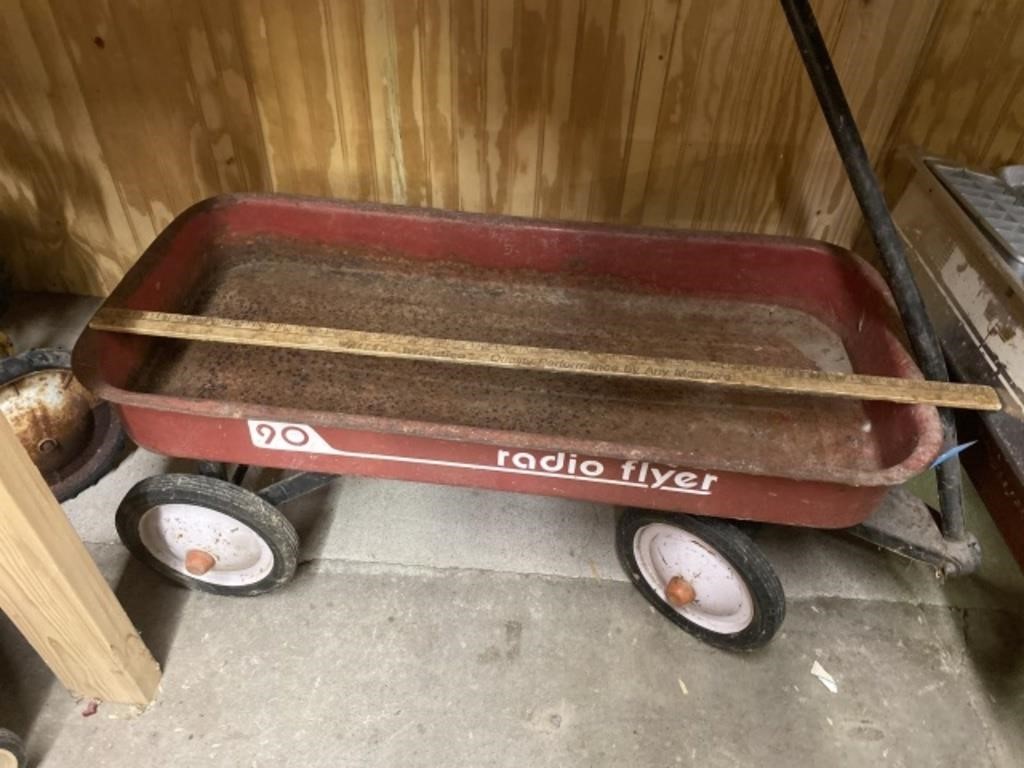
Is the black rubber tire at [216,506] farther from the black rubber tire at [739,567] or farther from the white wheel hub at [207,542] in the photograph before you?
the black rubber tire at [739,567]

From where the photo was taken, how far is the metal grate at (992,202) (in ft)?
4.85

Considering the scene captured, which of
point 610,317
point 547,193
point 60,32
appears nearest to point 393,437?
point 610,317

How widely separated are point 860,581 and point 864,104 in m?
1.16

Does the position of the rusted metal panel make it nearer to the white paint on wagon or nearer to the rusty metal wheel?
the white paint on wagon

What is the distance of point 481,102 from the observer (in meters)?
1.86

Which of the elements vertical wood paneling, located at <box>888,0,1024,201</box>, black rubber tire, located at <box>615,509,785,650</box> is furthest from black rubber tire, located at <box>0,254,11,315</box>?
vertical wood paneling, located at <box>888,0,1024,201</box>

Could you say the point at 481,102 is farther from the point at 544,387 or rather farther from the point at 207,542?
the point at 207,542

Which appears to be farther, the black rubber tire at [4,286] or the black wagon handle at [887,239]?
the black rubber tire at [4,286]

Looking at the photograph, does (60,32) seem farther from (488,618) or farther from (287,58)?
(488,618)

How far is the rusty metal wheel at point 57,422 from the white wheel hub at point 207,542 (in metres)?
0.39

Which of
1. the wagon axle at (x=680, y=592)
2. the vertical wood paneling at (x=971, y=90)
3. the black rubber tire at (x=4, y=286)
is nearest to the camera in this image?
Result: the wagon axle at (x=680, y=592)

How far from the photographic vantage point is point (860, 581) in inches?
70.4

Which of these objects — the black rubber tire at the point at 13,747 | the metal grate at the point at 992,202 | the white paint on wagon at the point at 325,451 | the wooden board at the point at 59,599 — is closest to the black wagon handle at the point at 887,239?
the metal grate at the point at 992,202

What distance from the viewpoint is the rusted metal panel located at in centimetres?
135
